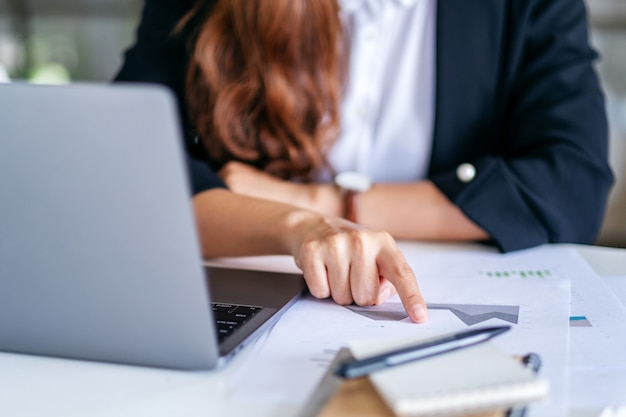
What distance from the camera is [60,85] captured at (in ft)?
1.48

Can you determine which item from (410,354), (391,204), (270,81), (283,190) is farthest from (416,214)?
(410,354)

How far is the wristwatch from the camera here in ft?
3.43

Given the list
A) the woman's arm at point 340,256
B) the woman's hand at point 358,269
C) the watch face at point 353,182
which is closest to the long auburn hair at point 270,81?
the watch face at point 353,182

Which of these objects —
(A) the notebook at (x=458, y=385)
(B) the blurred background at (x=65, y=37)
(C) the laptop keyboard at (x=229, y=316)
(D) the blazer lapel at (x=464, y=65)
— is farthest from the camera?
(B) the blurred background at (x=65, y=37)

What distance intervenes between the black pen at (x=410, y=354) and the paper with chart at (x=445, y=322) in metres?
0.03

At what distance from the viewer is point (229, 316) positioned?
25.4 inches

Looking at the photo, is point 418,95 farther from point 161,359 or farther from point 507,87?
point 161,359

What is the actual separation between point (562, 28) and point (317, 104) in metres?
0.40

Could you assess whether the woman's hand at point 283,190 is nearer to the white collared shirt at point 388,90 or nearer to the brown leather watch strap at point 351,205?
the brown leather watch strap at point 351,205

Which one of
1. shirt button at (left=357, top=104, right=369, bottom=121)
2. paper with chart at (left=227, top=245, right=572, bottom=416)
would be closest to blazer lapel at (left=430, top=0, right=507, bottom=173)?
shirt button at (left=357, top=104, right=369, bottom=121)

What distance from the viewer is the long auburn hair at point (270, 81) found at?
1154mm

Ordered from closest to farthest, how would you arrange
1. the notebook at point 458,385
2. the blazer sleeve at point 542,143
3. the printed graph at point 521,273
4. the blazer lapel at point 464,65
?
1. the notebook at point 458,385
2. the printed graph at point 521,273
3. the blazer sleeve at point 542,143
4. the blazer lapel at point 464,65

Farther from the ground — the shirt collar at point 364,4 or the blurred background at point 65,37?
the shirt collar at point 364,4

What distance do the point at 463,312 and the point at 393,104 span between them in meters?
0.60
